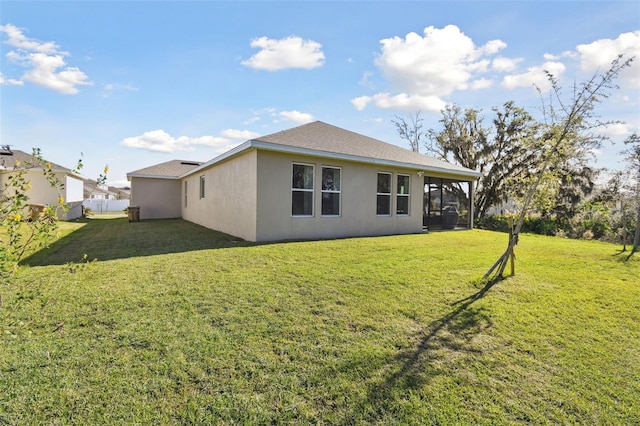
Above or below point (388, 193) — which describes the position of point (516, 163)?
above

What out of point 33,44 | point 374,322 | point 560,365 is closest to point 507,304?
point 560,365

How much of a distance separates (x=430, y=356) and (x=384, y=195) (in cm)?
896

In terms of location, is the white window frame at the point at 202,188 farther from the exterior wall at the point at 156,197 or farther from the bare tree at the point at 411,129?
the bare tree at the point at 411,129

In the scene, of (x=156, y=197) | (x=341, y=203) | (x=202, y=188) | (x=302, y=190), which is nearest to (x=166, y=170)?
(x=156, y=197)

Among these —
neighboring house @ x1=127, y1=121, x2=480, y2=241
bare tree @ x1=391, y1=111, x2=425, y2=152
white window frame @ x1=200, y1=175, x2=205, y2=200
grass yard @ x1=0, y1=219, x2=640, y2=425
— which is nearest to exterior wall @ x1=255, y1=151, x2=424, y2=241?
neighboring house @ x1=127, y1=121, x2=480, y2=241

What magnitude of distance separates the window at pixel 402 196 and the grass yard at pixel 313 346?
6.47 metres

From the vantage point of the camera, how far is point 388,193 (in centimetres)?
1198

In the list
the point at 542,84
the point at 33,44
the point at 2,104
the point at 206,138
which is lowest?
the point at 2,104

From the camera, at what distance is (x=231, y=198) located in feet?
35.9

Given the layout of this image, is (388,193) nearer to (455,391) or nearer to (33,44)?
(455,391)

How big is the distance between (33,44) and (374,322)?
30.8 feet

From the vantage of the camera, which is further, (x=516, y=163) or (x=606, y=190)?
(x=516, y=163)

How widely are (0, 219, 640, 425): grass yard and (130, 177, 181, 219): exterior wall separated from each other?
14424mm

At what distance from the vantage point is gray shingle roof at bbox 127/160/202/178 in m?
18.7
